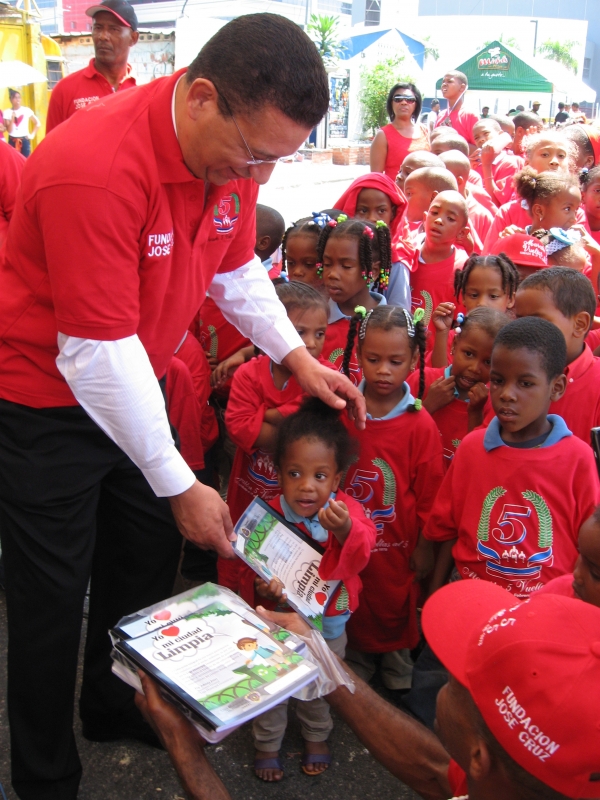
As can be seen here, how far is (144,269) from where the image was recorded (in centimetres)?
184

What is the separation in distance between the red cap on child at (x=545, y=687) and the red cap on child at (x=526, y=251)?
2.87 m

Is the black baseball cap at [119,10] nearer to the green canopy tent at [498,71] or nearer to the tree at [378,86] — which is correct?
the green canopy tent at [498,71]

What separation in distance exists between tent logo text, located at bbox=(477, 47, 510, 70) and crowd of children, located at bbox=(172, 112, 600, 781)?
15725mm

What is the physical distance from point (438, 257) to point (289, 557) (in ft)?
8.03

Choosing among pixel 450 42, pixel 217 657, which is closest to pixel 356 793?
pixel 217 657

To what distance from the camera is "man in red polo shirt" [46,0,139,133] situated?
5.00m

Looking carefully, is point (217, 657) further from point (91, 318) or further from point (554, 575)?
point (554, 575)

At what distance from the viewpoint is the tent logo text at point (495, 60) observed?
17516 mm

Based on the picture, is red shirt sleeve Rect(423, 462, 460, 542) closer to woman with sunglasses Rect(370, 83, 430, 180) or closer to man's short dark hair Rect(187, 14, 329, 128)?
man's short dark hair Rect(187, 14, 329, 128)

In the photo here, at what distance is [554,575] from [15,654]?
1602 mm

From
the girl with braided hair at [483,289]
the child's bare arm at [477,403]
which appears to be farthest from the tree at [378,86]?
Answer: the child's bare arm at [477,403]

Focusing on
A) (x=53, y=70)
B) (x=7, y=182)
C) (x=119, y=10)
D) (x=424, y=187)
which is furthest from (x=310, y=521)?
(x=53, y=70)

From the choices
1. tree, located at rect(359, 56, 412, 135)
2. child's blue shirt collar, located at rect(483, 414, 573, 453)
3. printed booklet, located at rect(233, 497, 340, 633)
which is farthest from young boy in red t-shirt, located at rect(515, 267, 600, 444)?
tree, located at rect(359, 56, 412, 135)

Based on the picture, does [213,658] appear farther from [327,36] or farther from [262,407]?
[327,36]
